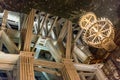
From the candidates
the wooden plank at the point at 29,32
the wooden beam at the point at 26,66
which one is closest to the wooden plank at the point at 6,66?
the wooden beam at the point at 26,66

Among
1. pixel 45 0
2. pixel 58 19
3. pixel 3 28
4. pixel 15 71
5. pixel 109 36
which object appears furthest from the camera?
pixel 58 19

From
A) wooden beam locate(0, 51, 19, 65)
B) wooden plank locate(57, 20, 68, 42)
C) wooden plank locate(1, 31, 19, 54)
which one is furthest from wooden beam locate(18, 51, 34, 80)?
wooden plank locate(57, 20, 68, 42)

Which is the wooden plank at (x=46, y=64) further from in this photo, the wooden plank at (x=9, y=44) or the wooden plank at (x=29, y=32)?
the wooden plank at (x=9, y=44)

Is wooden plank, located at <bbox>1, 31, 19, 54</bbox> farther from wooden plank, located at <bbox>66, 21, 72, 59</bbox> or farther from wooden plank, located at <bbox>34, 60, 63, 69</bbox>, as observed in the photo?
wooden plank, located at <bbox>66, 21, 72, 59</bbox>

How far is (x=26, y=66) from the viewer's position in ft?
21.7

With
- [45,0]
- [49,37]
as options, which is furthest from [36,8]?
[49,37]

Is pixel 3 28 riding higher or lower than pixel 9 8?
lower

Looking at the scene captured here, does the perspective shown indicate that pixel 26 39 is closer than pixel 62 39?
Yes

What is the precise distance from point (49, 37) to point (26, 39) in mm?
1212

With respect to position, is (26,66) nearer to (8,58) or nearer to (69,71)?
(8,58)

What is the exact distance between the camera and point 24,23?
7.73 metres

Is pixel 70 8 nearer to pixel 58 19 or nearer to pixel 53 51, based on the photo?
pixel 58 19

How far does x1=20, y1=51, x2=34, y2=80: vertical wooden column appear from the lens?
6312 millimetres

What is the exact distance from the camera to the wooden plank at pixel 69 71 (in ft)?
22.8
